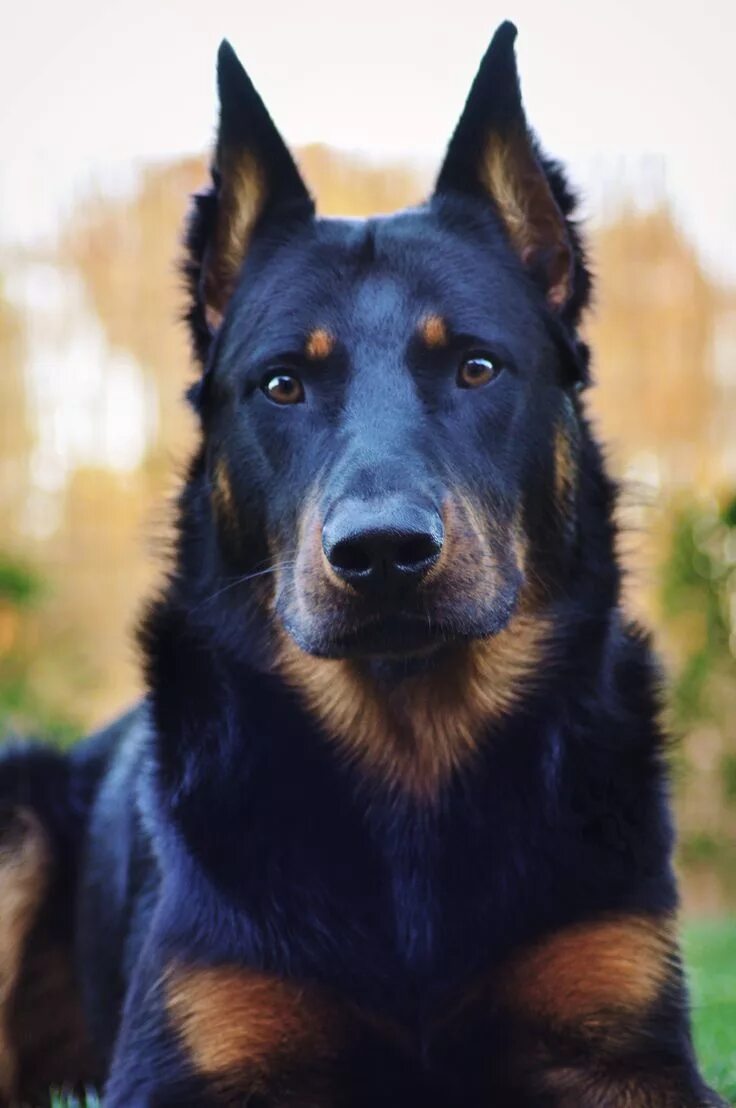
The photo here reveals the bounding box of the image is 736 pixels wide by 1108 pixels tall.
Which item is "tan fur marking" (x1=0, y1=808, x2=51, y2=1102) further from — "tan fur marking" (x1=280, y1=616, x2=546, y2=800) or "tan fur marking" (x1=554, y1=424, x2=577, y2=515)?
"tan fur marking" (x1=554, y1=424, x2=577, y2=515)

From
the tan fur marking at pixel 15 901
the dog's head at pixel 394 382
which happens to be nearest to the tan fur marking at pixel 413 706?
the dog's head at pixel 394 382

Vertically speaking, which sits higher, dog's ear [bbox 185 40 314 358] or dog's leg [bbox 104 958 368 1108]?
dog's ear [bbox 185 40 314 358]

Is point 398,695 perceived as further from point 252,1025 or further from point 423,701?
point 252,1025

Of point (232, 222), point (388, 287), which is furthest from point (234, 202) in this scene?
point (388, 287)

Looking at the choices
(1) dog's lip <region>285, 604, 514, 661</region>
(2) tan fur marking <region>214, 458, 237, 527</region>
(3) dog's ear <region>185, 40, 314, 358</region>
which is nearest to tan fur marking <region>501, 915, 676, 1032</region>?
(1) dog's lip <region>285, 604, 514, 661</region>

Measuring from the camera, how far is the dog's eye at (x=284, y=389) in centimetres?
305

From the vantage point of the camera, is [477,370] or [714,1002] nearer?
[477,370]

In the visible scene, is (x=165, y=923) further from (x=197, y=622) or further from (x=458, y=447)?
(x=458, y=447)

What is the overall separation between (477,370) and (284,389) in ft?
1.40

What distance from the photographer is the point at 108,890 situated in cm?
365

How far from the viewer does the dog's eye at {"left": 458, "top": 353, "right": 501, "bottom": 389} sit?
3004 millimetres

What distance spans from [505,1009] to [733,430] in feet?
23.4

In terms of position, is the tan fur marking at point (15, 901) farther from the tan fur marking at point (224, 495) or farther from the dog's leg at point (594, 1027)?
the dog's leg at point (594, 1027)

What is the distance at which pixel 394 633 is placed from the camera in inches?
106
